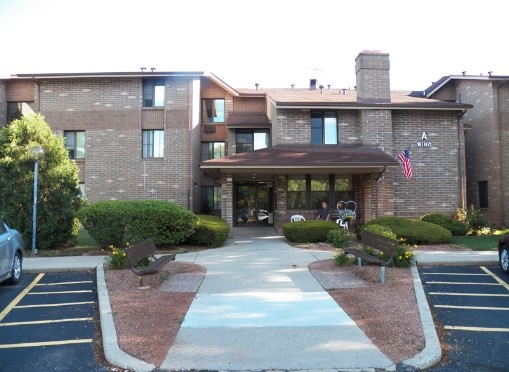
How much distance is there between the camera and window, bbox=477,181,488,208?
2028cm

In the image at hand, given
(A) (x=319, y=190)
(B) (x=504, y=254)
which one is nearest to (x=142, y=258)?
(B) (x=504, y=254)

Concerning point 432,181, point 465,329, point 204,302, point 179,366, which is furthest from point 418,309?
point 432,181

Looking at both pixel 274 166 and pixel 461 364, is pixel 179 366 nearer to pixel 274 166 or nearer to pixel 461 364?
pixel 461 364

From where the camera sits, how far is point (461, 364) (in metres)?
4.38

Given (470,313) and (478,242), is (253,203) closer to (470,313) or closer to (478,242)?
(478,242)

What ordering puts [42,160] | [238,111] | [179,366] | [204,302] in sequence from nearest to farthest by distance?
[179,366] → [204,302] → [42,160] → [238,111]

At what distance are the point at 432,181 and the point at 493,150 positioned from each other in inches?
178

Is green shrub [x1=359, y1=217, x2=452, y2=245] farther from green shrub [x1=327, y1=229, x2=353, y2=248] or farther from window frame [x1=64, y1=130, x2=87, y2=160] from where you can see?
window frame [x1=64, y1=130, x2=87, y2=160]

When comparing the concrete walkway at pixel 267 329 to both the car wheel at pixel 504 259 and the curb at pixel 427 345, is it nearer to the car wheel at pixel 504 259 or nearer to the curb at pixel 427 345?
the curb at pixel 427 345

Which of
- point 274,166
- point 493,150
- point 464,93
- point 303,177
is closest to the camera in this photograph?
point 274,166

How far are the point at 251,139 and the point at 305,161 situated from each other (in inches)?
341

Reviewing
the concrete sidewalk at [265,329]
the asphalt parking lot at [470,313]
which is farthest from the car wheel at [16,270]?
the asphalt parking lot at [470,313]

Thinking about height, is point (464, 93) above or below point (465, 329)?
above

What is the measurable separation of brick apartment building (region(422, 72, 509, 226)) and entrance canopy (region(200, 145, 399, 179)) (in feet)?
22.5
